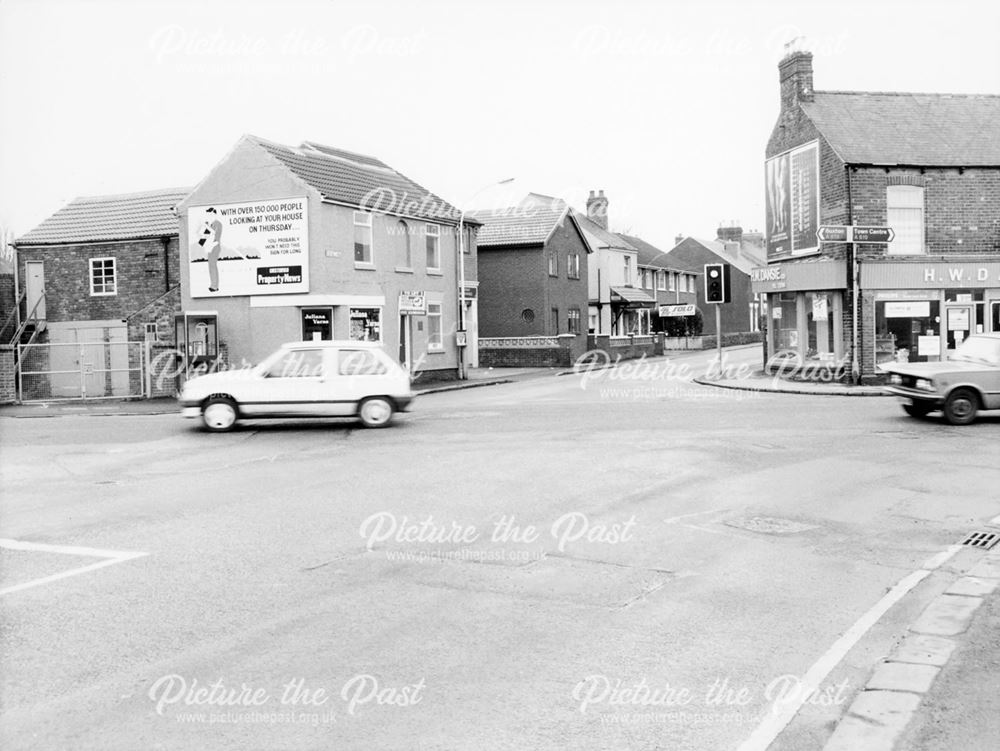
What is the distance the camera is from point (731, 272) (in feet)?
264

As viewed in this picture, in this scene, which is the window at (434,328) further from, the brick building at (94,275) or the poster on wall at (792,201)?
the poster on wall at (792,201)

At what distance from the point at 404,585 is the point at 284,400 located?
11.8m

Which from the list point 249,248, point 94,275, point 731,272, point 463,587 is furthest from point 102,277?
point 731,272

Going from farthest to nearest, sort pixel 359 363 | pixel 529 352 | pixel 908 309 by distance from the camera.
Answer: pixel 529 352, pixel 908 309, pixel 359 363

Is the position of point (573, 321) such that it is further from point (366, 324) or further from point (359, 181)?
point (366, 324)

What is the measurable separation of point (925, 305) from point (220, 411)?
21.2 metres

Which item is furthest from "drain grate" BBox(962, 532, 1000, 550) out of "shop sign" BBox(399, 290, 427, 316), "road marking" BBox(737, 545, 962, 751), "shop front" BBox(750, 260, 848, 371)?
"shop sign" BBox(399, 290, 427, 316)

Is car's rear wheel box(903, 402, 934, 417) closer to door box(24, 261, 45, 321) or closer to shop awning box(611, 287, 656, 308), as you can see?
door box(24, 261, 45, 321)

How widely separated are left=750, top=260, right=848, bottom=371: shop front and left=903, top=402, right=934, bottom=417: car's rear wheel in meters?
10.2

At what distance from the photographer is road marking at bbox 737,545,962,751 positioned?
4637 millimetres

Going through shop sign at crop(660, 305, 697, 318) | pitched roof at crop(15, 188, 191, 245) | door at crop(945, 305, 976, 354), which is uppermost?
pitched roof at crop(15, 188, 191, 245)

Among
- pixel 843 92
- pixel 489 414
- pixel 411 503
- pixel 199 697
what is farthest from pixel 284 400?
pixel 843 92

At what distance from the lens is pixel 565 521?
379 inches

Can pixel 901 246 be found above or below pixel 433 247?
below
